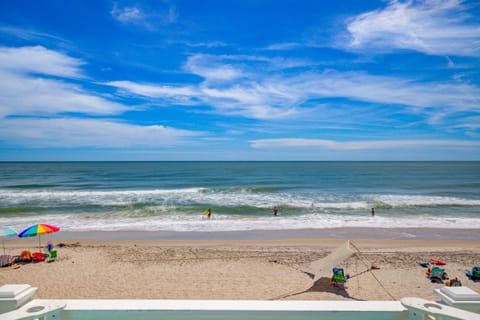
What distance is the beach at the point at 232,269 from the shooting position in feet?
29.3

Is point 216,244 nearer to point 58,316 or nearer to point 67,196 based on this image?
point 58,316

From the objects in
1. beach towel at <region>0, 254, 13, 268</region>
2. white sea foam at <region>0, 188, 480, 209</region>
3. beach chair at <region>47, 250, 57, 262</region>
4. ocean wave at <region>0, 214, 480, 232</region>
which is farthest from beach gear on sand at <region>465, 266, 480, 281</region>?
beach towel at <region>0, 254, 13, 268</region>

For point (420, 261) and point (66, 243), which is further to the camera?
Result: point (66, 243)

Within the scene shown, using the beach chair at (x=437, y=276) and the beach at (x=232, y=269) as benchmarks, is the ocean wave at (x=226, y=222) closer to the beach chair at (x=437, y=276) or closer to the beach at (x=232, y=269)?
the beach at (x=232, y=269)

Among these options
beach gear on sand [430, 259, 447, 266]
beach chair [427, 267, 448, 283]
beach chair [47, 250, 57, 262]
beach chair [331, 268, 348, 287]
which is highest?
beach chair [47, 250, 57, 262]

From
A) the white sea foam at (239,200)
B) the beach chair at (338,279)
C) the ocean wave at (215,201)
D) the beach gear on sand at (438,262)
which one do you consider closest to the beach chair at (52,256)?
the beach chair at (338,279)

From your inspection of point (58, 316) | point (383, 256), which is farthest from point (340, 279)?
point (58, 316)

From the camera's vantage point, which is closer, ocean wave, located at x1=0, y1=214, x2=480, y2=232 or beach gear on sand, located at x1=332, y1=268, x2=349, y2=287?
beach gear on sand, located at x1=332, y1=268, x2=349, y2=287

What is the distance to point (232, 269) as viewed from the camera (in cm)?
1083

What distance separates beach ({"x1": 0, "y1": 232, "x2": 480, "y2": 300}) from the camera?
895 centimetres

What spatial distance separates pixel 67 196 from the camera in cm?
3184

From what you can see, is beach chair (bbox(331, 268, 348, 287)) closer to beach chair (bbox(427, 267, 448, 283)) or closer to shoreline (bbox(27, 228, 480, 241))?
beach chair (bbox(427, 267, 448, 283))

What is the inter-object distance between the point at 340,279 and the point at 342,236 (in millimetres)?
7620

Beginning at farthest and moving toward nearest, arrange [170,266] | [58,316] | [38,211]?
[38,211], [170,266], [58,316]
